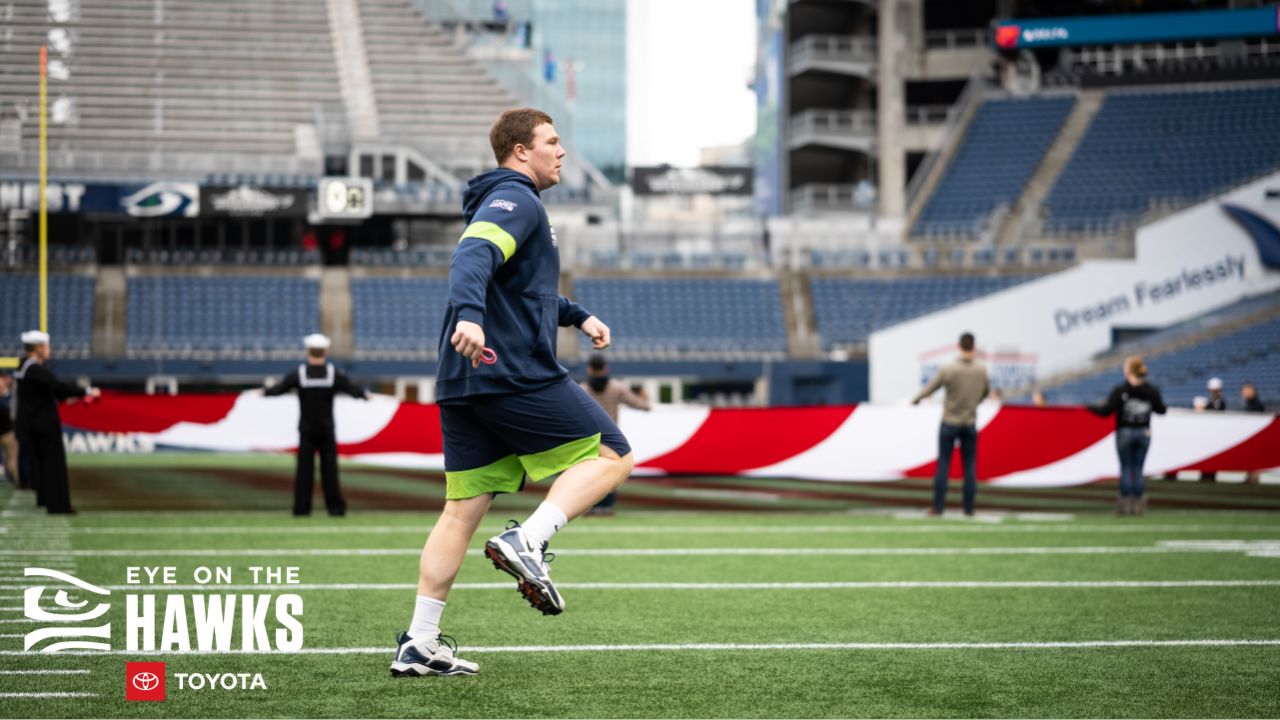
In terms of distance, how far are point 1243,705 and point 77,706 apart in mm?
3753

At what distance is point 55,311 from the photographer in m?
43.5

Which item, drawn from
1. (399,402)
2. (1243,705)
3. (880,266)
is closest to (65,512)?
(399,402)

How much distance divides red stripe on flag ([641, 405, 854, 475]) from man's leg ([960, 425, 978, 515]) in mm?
2616

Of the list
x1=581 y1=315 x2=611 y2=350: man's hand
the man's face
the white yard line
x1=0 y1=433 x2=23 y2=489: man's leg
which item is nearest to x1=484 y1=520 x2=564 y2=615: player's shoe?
x1=581 y1=315 x2=611 y2=350: man's hand

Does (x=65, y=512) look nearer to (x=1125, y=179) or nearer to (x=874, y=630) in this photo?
(x=874, y=630)

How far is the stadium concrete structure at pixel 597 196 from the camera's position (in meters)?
43.0

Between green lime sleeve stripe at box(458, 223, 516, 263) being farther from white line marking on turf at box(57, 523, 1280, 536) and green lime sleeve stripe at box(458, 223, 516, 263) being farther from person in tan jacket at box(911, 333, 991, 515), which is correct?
person in tan jacket at box(911, 333, 991, 515)

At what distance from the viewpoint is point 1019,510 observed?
53.3 ft

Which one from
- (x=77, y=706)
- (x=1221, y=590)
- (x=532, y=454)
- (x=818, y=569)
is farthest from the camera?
(x=818, y=569)

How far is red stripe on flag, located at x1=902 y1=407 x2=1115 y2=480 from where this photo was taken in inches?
683

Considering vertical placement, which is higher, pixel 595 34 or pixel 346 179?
pixel 595 34

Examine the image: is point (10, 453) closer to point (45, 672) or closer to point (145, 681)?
point (45, 672)

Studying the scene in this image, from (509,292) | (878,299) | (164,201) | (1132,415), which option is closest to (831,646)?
(509,292)

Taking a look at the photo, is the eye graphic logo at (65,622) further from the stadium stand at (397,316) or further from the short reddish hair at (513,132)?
the stadium stand at (397,316)
